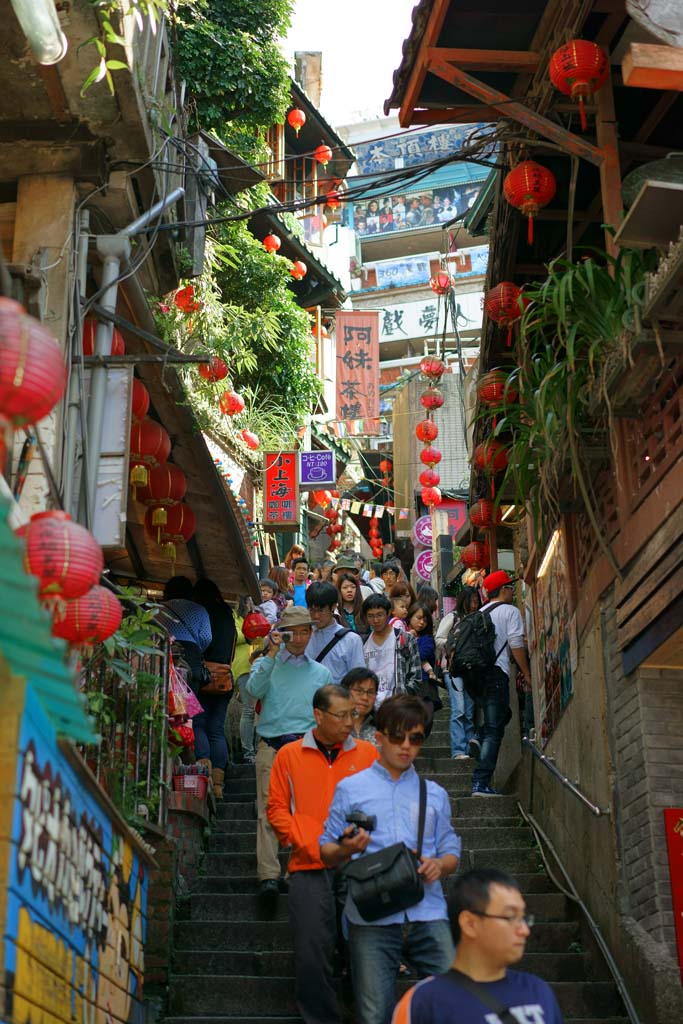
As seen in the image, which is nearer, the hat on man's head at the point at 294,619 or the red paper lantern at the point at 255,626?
the hat on man's head at the point at 294,619

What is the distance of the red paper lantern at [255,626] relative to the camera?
11.9 m

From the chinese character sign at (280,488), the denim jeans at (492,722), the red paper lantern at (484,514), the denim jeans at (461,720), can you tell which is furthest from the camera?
the chinese character sign at (280,488)

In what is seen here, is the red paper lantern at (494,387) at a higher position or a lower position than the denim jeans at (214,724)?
higher

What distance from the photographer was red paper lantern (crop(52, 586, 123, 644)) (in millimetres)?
5836

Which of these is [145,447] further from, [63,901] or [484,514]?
[484,514]

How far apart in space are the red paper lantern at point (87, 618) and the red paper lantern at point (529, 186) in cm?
534

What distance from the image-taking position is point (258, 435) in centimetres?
2212

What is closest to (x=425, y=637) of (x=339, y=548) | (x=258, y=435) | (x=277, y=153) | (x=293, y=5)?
(x=258, y=435)

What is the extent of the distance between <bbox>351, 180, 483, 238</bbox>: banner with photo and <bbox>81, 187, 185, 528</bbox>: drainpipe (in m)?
44.5

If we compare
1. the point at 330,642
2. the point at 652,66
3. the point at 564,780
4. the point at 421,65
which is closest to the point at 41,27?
the point at 652,66

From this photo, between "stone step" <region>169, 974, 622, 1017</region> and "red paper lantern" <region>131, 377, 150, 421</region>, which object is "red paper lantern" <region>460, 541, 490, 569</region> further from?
"stone step" <region>169, 974, 622, 1017</region>

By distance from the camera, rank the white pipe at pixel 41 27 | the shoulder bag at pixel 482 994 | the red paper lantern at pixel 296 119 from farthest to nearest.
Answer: the red paper lantern at pixel 296 119
the white pipe at pixel 41 27
the shoulder bag at pixel 482 994

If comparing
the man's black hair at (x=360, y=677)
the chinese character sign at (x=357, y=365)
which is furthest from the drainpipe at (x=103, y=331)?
the chinese character sign at (x=357, y=365)

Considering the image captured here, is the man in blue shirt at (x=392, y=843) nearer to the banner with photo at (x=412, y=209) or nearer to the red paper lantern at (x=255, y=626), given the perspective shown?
the red paper lantern at (x=255, y=626)
